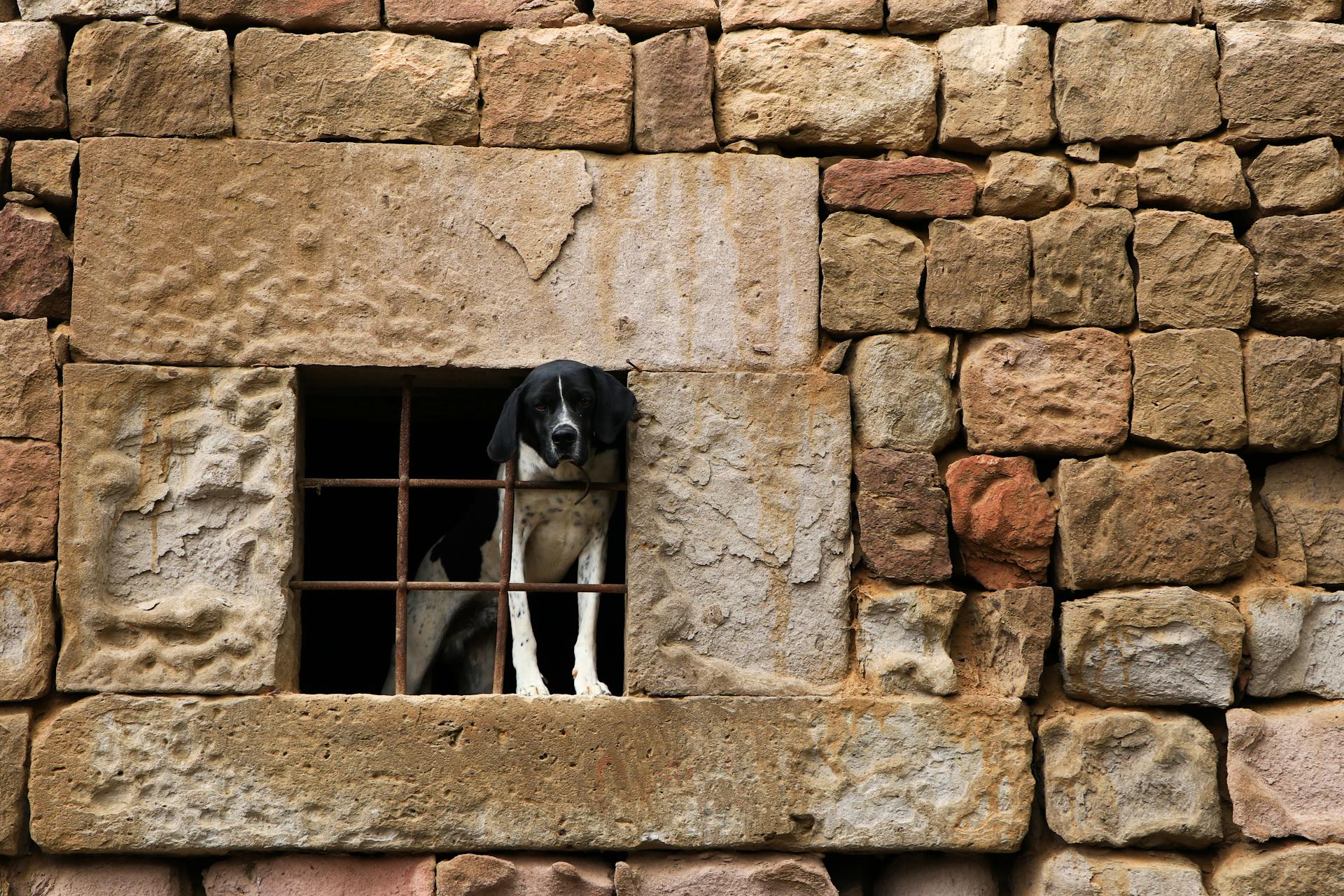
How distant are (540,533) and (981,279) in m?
1.55

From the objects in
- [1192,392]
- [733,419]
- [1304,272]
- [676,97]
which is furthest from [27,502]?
[1304,272]

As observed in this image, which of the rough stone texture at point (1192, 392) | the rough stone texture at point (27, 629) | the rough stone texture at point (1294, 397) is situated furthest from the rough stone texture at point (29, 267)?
the rough stone texture at point (1294, 397)

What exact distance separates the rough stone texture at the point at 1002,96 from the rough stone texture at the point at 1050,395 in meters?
0.61

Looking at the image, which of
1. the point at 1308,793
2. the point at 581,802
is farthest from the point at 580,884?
the point at 1308,793

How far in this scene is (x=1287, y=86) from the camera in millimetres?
3928

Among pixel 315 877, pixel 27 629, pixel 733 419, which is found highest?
pixel 733 419

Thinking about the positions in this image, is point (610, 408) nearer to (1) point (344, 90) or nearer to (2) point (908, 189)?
(2) point (908, 189)

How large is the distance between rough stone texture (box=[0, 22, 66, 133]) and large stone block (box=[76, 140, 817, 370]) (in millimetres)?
158

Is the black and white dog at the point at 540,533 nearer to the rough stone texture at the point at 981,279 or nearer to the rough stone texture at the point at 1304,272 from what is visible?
the rough stone texture at the point at 981,279

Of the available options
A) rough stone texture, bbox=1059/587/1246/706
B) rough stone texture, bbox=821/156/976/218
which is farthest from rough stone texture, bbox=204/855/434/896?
rough stone texture, bbox=821/156/976/218

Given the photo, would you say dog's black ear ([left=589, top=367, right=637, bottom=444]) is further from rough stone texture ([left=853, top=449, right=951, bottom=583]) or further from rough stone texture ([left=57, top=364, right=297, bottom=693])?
rough stone texture ([left=57, top=364, right=297, bottom=693])

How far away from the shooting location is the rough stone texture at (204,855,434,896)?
11.9 feet

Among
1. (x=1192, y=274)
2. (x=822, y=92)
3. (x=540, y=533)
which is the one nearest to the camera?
(x=1192, y=274)

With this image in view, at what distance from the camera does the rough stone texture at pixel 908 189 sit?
395cm
